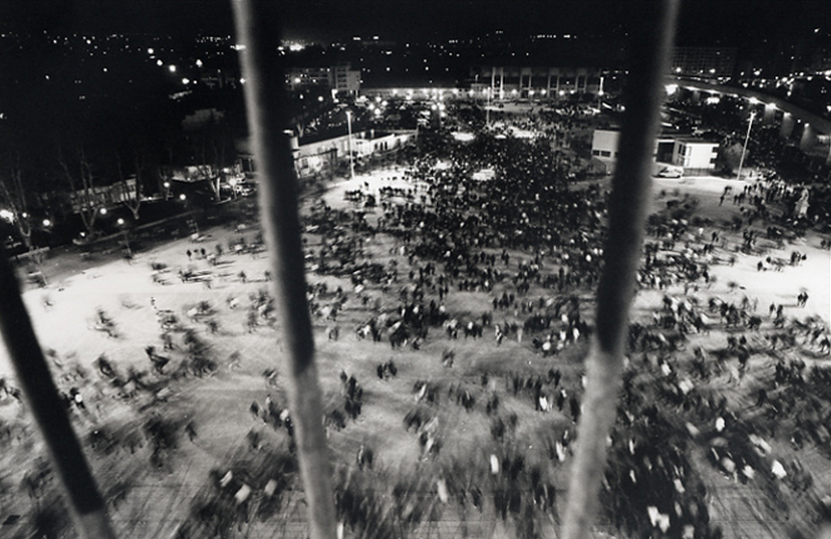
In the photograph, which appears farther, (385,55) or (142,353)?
(385,55)

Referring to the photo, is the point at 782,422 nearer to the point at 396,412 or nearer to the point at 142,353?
the point at 396,412

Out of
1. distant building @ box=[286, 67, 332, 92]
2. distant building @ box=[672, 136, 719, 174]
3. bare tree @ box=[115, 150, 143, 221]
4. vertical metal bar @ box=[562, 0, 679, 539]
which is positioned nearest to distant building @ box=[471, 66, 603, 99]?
distant building @ box=[286, 67, 332, 92]

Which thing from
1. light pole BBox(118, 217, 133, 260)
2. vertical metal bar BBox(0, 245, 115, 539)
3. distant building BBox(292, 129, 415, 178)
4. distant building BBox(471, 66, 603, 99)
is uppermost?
vertical metal bar BBox(0, 245, 115, 539)

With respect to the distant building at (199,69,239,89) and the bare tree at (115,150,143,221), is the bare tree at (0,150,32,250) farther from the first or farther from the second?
the distant building at (199,69,239,89)

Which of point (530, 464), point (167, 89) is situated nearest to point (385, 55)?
point (167, 89)

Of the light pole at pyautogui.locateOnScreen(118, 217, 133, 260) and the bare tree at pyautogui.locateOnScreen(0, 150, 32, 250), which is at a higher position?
the bare tree at pyautogui.locateOnScreen(0, 150, 32, 250)

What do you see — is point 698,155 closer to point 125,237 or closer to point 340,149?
point 340,149
